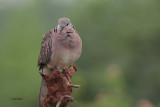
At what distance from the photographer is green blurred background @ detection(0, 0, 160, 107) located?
15297mm

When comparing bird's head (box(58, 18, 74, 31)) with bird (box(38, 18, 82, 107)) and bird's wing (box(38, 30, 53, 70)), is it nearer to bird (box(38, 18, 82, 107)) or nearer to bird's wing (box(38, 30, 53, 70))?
bird (box(38, 18, 82, 107))

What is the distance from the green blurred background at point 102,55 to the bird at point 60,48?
6.05 m

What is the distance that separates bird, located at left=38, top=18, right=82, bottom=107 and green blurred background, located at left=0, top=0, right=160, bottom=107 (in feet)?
19.8

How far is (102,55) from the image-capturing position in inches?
821

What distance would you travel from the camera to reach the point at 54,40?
17.9ft

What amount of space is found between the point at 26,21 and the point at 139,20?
585 centimetres

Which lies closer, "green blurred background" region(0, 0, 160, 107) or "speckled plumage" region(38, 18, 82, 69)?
"speckled plumage" region(38, 18, 82, 69)

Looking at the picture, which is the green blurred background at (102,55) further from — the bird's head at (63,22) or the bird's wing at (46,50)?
the bird's head at (63,22)

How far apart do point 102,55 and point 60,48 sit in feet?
50.5

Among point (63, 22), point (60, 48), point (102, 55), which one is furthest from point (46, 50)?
point (102, 55)

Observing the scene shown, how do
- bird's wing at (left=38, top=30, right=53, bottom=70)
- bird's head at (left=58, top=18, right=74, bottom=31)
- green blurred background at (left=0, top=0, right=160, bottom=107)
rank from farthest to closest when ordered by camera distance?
green blurred background at (left=0, top=0, right=160, bottom=107)
bird's wing at (left=38, top=30, right=53, bottom=70)
bird's head at (left=58, top=18, right=74, bottom=31)

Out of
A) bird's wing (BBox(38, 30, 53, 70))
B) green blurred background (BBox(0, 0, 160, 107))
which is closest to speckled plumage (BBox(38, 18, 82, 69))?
bird's wing (BBox(38, 30, 53, 70))

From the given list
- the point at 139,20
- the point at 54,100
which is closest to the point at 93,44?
the point at 139,20

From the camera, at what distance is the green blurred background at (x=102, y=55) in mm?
15297
